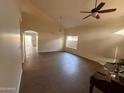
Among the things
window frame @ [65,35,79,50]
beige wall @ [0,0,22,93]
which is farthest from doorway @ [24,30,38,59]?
beige wall @ [0,0,22,93]

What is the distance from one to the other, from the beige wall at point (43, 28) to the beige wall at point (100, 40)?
2.61 meters

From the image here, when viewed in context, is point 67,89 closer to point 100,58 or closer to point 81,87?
point 81,87

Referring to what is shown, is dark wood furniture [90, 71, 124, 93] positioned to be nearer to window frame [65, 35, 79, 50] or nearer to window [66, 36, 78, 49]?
window frame [65, 35, 79, 50]

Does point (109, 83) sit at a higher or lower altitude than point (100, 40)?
lower

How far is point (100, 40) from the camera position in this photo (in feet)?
20.4

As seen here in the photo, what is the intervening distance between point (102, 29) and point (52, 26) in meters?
4.92

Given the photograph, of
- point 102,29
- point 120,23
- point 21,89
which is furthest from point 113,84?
point 102,29

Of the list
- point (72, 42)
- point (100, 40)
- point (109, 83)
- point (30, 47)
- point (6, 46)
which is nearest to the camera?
point (6, 46)

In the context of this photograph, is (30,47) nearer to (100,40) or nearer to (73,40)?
(73,40)

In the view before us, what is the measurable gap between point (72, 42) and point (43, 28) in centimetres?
292

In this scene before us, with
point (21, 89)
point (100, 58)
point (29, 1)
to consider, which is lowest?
point (21, 89)

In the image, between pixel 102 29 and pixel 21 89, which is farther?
A: pixel 102 29

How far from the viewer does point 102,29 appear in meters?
6.06

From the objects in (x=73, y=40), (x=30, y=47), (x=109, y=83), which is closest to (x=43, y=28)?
(x=73, y=40)
